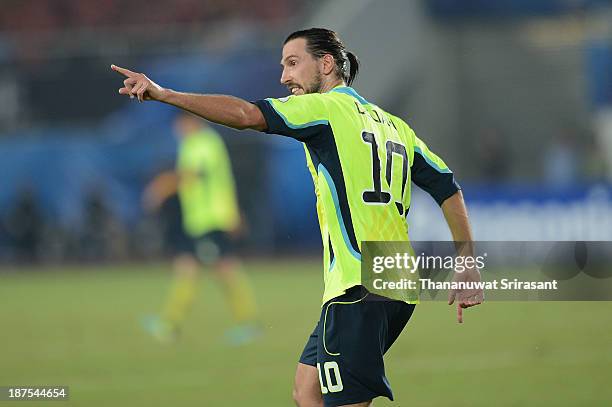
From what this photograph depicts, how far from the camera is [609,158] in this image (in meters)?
20.8

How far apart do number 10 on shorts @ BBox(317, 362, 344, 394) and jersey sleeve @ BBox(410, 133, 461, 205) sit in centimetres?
106

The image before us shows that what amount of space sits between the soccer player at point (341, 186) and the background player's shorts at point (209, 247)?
8.14 m

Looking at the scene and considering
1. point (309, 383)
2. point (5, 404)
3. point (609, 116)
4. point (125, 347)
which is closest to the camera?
point (309, 383)

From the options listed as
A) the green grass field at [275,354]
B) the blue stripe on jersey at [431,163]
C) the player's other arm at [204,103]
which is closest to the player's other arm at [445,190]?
the blue stripe on jersey at [431,163]

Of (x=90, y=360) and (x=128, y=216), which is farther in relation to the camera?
(x=128, y=216)

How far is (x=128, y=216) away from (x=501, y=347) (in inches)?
557

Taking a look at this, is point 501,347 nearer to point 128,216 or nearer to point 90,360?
point 90,360

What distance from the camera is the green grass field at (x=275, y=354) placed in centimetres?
857

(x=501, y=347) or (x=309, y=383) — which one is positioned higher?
(x=501, y=347)

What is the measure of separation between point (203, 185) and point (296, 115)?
904 centimetres

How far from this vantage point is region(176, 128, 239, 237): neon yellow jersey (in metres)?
13.2

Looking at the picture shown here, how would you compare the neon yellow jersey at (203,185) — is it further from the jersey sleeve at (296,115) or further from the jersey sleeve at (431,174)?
the jersey sleeve at (296,115)

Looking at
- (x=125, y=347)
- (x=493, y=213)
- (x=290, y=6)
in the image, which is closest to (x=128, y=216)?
(x=290, y=6)

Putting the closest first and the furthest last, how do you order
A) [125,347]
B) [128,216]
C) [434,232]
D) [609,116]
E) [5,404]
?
[5,404] < [125,347] < [434,232] < [609,116] < [128,216]
